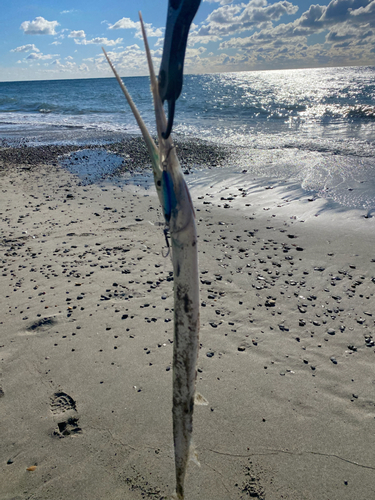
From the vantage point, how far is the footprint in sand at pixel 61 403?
340cm

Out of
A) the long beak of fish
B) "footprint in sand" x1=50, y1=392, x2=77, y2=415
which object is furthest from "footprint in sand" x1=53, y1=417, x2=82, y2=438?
the long beak of fish

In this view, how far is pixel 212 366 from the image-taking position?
391cm

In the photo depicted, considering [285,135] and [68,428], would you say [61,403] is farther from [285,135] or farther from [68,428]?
[285,135]

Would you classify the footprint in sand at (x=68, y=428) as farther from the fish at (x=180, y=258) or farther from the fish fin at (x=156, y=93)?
the fish fin at (x=156, y=93)

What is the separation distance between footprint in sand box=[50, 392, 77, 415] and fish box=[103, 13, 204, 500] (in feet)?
6.23

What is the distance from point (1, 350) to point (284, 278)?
4266 millimetres

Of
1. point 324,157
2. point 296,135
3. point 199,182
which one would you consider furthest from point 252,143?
point 199,182

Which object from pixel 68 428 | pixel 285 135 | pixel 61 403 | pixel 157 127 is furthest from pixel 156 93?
pixel 285 135

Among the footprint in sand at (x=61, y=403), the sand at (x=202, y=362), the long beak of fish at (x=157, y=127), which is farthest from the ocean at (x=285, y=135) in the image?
the long beak of fish at (x=157, y=127)

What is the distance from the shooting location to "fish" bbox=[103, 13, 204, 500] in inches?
52.3

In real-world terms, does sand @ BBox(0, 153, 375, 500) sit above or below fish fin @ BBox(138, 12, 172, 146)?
below

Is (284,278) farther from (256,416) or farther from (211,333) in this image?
(256,416)

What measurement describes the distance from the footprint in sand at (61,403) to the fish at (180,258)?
1898 mm

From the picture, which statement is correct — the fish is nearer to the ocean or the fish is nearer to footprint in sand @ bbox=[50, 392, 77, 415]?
footprint in sand @ bbox=[50, 392, 77, 415]
